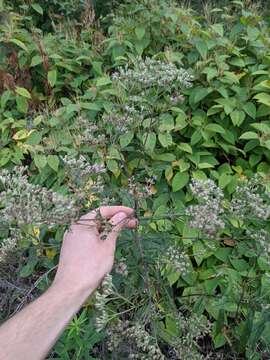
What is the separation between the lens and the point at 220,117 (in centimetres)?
318

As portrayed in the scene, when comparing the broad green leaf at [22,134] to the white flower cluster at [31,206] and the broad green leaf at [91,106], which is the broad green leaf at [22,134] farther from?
the white flower cluster at [31,206]

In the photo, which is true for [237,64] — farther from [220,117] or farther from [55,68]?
[55,68]

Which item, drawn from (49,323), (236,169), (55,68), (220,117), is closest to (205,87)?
(220,117)

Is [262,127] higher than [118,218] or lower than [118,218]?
lower

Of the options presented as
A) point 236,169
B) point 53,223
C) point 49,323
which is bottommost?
point 236,169

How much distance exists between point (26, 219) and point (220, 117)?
175 cm

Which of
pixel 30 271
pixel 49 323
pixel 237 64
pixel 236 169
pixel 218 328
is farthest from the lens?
pixel 237 64

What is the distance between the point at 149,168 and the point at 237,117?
75 centimetres

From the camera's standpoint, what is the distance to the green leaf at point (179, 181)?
2.96m

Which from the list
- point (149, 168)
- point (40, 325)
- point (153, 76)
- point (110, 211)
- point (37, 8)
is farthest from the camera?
point (37, 8)

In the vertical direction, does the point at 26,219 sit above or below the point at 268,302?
above

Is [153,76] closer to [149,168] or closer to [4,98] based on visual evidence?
[149,168]

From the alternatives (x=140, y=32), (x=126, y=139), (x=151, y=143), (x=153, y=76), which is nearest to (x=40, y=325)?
(x=153, y=76)

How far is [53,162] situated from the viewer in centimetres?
308
